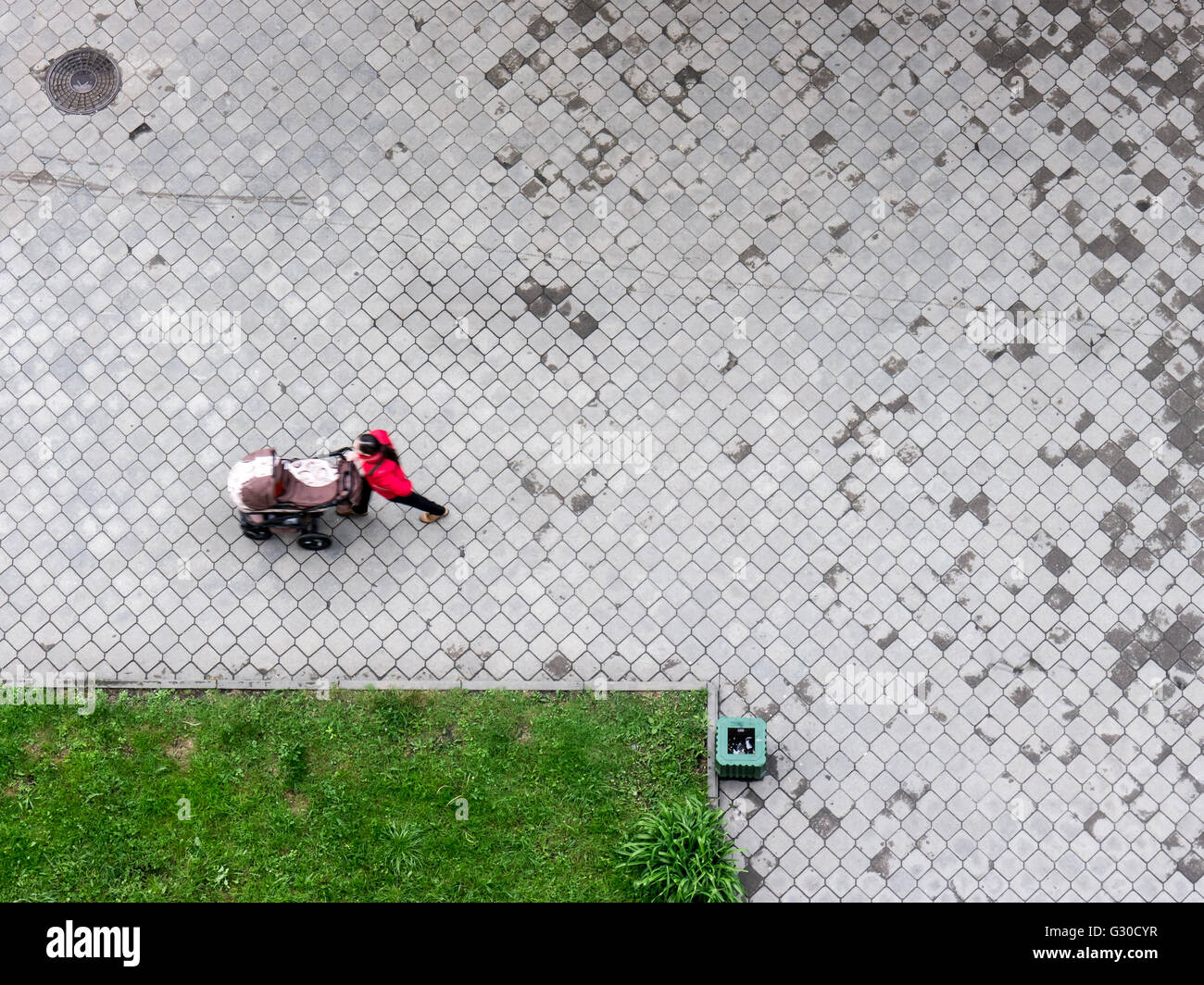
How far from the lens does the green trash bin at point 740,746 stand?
978 cm

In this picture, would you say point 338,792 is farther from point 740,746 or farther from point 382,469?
point 740,746

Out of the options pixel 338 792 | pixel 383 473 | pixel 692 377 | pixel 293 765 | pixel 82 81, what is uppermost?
pixel 82 81

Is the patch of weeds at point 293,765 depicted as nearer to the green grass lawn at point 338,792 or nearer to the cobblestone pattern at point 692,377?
the green grass lawn at point 338,792

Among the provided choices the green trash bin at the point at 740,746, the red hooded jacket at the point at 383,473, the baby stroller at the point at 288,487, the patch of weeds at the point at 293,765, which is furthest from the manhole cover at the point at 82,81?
the green trash bin at the point at 740,746

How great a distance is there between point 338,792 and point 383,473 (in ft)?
9.60

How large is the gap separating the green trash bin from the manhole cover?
9.28 metres

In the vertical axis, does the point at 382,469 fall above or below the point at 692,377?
below

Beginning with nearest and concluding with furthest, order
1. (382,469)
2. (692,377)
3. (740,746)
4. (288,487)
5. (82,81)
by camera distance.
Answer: (740,746), (382,469), (288,487), (692,377), (82,81)

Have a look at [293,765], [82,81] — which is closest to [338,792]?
[293,765]

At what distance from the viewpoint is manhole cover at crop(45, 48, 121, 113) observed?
39.6 feet

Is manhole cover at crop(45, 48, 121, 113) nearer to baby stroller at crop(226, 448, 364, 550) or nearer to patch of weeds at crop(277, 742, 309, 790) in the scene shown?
baby stroller at crop(226, 448, 364, 550)

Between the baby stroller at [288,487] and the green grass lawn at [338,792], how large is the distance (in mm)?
1690

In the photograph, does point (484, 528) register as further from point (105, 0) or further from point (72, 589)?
point (105, 0)

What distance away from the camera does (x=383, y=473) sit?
10.1m
